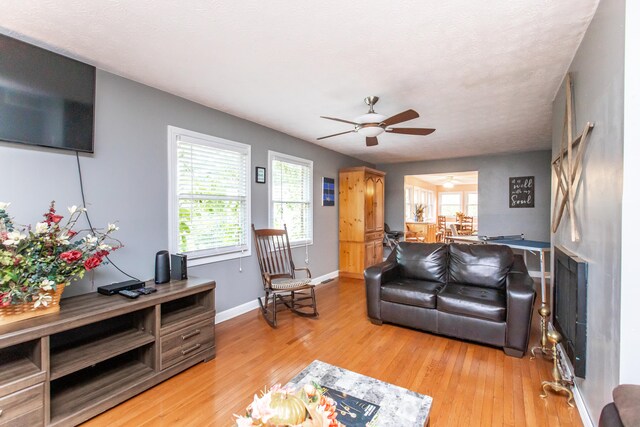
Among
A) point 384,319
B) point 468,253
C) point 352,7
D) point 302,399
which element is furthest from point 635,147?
point 384,319

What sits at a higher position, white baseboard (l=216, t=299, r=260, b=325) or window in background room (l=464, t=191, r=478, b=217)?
window in background room (l=464, t=191, r=478, b=217)

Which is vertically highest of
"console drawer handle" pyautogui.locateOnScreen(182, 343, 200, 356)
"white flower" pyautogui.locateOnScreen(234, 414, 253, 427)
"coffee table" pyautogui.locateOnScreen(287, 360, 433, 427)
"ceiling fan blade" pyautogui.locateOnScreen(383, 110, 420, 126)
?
"ceiling fan blade" pyautogui.locateOnScreen(383, 110, 420, 126)

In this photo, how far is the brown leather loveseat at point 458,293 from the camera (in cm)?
256

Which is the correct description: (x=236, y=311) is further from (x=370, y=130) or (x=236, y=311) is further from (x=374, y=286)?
(x=370, y=130)

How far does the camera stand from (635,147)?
1.21 metres

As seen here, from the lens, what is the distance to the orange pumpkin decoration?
0.86 metres

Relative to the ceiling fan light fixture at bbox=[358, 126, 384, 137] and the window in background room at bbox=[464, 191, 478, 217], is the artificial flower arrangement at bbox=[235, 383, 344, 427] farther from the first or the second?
the window in background room at bbox=[464, 191, 478, 217]

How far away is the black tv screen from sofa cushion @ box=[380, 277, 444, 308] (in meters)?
3.11

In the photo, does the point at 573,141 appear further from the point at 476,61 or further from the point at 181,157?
the point at 181,157

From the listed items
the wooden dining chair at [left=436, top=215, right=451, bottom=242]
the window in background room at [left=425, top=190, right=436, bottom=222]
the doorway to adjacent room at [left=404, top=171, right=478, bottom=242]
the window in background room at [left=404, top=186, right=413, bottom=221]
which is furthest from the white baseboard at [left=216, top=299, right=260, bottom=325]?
the window in background room at [left=425, top=190, right=436, bottom=222]

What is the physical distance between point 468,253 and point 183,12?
11.4 ft

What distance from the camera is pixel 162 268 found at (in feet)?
8.13

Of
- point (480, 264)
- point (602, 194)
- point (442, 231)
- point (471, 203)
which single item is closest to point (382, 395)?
point (602, 194)

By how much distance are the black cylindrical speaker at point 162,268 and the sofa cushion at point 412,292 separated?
87.5 inches
